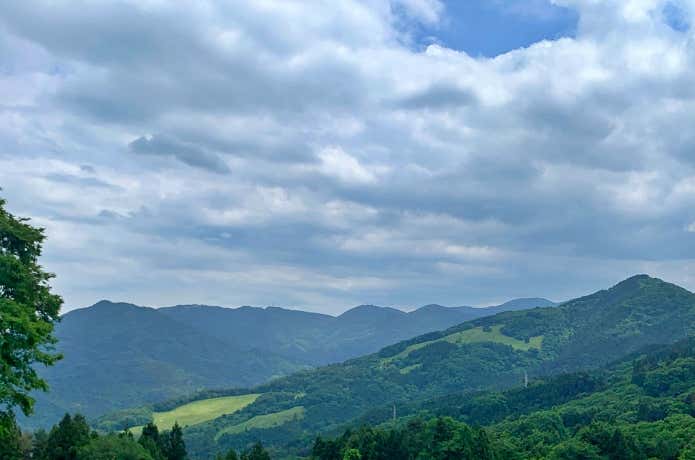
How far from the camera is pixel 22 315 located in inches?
1276

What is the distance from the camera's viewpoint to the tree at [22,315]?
32250mm

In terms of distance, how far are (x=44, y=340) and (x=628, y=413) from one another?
632 ft

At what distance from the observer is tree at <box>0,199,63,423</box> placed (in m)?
32.2

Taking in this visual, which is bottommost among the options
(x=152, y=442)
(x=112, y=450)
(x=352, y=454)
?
(x=352, y=454)

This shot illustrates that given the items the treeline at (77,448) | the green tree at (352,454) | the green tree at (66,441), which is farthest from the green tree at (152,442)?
the green tree at (352,454)

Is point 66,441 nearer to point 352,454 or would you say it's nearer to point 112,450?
point 112,450

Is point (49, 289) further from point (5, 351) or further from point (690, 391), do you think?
point (690, 391)

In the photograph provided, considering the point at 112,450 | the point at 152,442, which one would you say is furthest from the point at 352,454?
the point at 112,450

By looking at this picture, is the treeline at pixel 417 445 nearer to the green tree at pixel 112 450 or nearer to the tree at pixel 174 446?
the tree at pixel 174 446

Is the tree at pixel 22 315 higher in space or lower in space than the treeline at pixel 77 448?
higher

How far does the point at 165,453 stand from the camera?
112 m

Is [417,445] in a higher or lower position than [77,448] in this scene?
lower

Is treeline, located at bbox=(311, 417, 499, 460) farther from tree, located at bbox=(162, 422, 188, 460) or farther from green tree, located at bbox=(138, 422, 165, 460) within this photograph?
green tree, located at bbox=(138, 422, 165, 460)

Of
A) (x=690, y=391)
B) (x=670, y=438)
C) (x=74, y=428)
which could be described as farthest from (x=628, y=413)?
(x=74, y=428)
